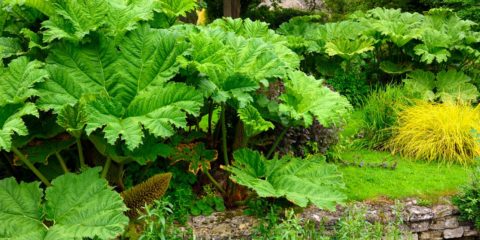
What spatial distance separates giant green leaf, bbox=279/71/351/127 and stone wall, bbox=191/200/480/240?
0.77m

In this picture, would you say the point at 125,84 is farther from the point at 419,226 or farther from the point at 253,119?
the point at 419,226

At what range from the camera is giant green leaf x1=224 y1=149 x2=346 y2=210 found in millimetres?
3711

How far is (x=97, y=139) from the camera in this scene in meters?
3.56

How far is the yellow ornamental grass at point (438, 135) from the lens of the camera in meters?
5.63

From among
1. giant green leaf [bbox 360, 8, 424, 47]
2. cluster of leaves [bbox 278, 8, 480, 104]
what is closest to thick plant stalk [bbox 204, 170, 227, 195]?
cluster of leaves [bbox 278, 8, 480, 104]

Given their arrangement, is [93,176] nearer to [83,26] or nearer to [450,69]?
[83,26]

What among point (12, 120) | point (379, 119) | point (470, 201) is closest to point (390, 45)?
point (379, 119)

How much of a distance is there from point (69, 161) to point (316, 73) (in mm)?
4830

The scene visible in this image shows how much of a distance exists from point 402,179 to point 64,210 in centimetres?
315

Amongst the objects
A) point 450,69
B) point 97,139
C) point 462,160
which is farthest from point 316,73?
point 97,139

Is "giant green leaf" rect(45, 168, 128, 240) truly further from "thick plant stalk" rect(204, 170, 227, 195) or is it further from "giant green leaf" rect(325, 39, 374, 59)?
"giant green leaf" rect(325, 39, 374, 59)

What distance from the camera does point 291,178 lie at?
390 cm

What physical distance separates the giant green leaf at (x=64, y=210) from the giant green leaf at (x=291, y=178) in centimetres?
92

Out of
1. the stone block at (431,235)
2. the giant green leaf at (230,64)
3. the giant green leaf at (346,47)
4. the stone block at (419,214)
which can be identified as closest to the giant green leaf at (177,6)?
the giant green leaf at (230,64)
